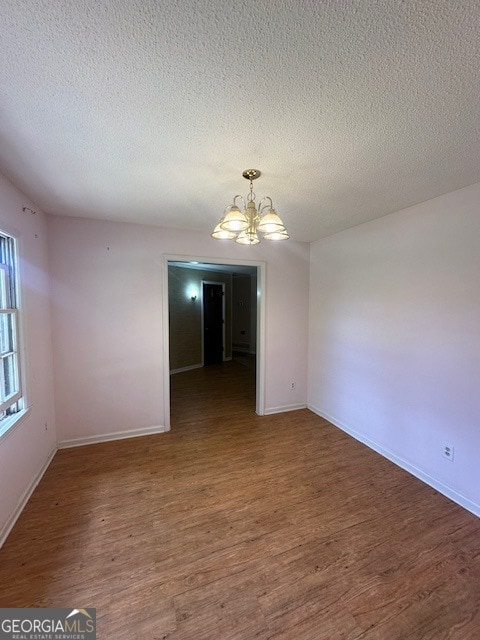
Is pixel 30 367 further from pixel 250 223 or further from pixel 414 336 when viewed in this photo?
pixel 414 336

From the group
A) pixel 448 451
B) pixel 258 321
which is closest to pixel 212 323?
pixel 258 321

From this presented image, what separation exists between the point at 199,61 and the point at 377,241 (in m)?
2.43

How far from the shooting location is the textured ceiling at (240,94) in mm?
865

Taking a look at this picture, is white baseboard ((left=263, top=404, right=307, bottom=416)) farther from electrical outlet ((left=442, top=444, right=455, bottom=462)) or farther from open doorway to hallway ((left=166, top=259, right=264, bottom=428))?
electrical outlet ((left=442, top=444, right=455, bottom=462))

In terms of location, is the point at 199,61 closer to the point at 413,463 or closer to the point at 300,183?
the point at 300,183

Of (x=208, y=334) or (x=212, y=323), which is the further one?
(x=212, y=323)

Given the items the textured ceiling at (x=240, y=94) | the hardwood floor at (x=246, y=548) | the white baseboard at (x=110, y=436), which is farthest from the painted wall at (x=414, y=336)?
the white baseboard at (x=110, y=436)

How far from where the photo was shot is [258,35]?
92cm

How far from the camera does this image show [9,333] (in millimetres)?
2047

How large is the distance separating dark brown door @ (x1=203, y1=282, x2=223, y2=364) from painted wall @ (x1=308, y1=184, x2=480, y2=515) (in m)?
3.94

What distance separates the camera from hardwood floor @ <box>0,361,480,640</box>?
1.30 m

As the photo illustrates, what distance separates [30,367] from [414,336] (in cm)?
348

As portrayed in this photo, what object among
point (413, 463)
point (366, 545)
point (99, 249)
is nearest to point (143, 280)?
point (99, 249)

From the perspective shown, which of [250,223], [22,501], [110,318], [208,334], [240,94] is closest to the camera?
[240,94]
